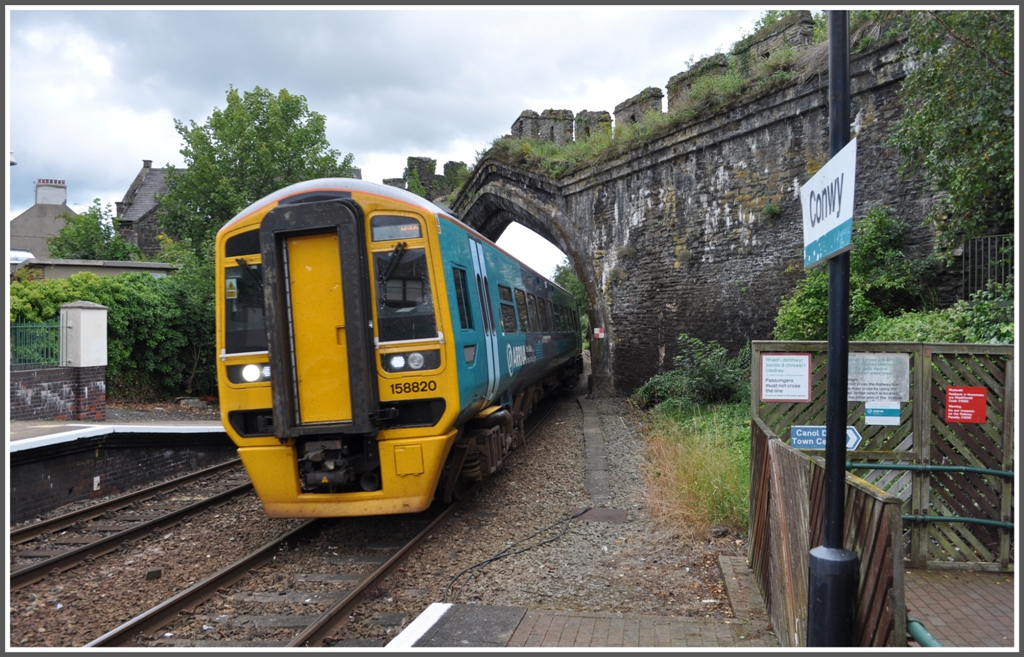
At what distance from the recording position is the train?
5645 millimetres

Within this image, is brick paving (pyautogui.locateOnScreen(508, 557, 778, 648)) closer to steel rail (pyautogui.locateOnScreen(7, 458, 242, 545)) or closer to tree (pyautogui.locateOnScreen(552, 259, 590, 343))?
Result: steel rail (pyautogui.locateOnScreen(7, 458, 242, 545))

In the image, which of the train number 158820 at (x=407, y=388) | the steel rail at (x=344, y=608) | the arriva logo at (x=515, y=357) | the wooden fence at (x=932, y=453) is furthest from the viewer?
the arriva logo at (x=515, y=357)

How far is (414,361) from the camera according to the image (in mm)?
5805

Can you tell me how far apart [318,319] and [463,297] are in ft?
4.68

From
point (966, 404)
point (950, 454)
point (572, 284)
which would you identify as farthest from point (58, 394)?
point (572, 284)

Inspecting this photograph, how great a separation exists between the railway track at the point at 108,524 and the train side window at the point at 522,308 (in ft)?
14.2

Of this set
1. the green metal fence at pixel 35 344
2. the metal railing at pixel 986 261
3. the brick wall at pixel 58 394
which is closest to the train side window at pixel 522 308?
the metal railing at pixel 986 261

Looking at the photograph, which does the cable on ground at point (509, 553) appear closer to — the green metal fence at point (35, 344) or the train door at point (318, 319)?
the train door at point (318, 319)

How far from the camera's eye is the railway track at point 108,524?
577 centimetres

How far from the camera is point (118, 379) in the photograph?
15906 millimetres

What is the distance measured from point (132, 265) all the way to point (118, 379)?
7418 mm

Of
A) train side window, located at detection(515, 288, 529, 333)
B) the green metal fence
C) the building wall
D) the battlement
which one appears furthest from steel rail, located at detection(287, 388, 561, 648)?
the building wall

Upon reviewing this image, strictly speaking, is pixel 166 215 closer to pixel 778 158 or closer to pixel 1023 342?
pixel 778 158

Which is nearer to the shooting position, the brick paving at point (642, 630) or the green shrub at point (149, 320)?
the brick paving at point (642, 630)
